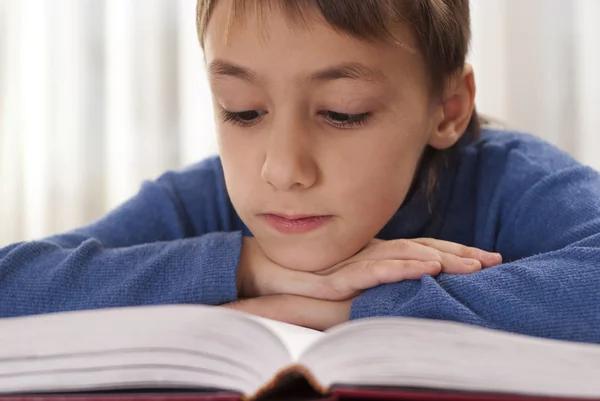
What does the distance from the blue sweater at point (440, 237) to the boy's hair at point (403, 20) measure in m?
0.11

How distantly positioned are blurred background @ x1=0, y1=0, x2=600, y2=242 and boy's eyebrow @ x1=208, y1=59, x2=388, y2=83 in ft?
3.41

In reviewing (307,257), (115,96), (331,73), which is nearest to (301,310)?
(307,257)

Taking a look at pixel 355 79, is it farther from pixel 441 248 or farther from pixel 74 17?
pixel 74 17

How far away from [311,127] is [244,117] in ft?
0.34

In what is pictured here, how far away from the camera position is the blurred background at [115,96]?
1.76 meters

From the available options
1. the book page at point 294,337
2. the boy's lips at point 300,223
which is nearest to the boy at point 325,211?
the boy's lips at point 300,223

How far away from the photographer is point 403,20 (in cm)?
84

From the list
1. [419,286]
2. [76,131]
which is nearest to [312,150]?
[419,286]

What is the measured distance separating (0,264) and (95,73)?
47.5 inches

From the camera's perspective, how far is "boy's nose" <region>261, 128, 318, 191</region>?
30.3 inches

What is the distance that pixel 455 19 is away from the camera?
0.95 metres

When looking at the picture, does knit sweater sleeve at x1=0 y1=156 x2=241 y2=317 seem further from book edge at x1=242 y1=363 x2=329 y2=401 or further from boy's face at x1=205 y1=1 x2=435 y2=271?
book edge at x1=242 y1=363 x2=329 y2=401

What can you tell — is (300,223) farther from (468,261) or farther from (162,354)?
(162,354)

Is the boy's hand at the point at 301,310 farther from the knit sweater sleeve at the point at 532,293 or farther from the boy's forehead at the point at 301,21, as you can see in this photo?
the boy's forehead at the point at 301,21
